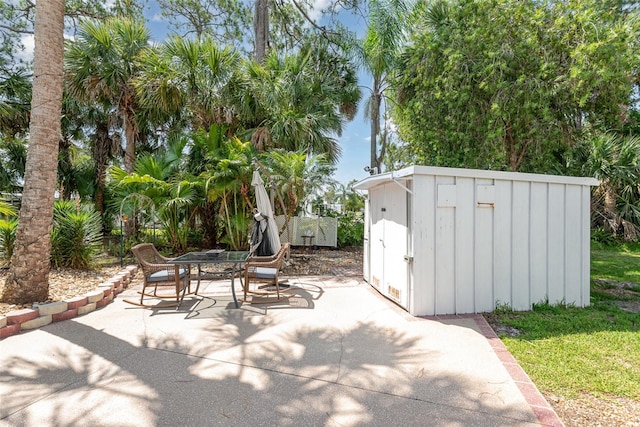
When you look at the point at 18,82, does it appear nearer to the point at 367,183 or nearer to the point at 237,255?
the point at 237,255

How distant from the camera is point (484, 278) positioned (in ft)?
15.4

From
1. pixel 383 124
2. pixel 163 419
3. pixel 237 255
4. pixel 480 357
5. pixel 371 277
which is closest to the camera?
pixel 163 419

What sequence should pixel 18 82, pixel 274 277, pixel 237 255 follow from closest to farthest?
pixel 274 277 → pixel 237 255 → pixel 18 82

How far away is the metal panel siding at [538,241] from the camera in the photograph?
4836mm

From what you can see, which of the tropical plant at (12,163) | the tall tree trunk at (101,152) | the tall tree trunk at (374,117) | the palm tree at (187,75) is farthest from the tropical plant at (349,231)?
the tropical plant at (12,163)

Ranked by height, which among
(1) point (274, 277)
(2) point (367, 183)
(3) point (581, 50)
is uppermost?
(3) point (581, 50)

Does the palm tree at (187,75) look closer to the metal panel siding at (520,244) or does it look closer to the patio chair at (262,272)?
the patio chair at (262,272)

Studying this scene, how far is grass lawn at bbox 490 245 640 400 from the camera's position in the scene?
280 centimetres

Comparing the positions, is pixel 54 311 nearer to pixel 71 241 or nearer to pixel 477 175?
pixel 71 241

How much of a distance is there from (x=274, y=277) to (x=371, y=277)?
2.06 metres

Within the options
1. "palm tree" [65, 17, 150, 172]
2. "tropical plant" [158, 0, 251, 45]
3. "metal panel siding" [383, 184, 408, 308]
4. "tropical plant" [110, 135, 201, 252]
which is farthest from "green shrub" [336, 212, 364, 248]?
"tropical plant" [158, 0, 251, 45]

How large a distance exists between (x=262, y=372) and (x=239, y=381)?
0.24 m

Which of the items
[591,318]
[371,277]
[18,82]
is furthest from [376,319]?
[18,82]

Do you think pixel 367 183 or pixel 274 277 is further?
pixel 367 183
